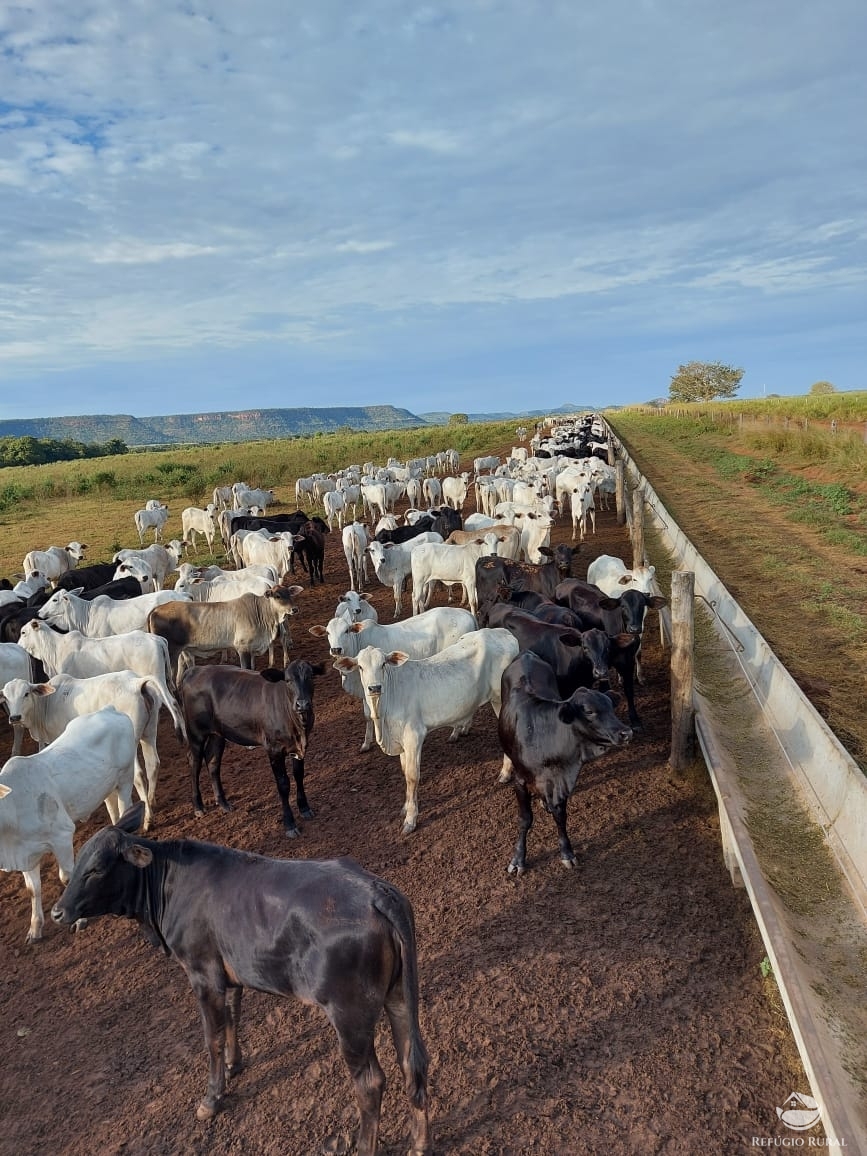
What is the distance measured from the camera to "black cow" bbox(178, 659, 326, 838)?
22.4ft

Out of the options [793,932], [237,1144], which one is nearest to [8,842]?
[237,1144]

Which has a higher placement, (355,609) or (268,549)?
(268,549)

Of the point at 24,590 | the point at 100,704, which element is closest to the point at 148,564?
the point at 24,590

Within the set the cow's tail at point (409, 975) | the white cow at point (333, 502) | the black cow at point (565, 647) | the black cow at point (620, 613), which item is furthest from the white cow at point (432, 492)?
the cow's tail at point (409, 975)

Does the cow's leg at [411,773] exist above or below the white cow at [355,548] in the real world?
below

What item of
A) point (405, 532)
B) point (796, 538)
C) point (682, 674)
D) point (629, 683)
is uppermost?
point (405, 532)

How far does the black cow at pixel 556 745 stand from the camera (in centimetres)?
584

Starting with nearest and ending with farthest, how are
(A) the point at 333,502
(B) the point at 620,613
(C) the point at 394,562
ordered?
(B) the point at 620,613 → (C) the point at 394,562 → (A) the point at 333,502

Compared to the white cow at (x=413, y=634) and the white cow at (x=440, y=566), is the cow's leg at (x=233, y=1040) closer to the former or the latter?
the white cow at (x=413, y=634)

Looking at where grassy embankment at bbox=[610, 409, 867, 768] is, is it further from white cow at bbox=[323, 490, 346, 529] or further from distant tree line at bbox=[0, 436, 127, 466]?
distant tree line at bbox=[0, 436, 127, 466]

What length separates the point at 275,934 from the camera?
146 inches

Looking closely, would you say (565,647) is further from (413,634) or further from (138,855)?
(138,855)

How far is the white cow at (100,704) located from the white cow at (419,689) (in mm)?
2029

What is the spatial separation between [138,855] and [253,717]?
3063 millimetres
